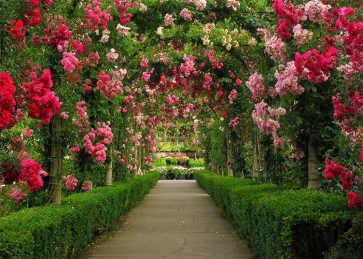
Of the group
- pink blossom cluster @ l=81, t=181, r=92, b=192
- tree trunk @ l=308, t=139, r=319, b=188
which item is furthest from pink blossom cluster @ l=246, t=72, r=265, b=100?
pink blossom cluster @ l=81, t=181, r=92, b=192

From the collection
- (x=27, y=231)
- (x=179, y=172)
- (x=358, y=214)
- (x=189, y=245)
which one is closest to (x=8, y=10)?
(x=27, y=231)

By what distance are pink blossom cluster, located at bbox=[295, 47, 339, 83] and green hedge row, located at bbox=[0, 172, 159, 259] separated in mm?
2957

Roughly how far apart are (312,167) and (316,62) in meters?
1.94

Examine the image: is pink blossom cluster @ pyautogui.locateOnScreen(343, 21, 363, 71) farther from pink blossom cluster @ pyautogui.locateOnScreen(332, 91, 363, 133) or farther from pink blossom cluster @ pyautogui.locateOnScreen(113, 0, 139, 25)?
pink blossom cluster @ pyautogui.locateOnScreen(113, 0, 139, 25)

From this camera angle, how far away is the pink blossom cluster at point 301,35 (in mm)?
7230

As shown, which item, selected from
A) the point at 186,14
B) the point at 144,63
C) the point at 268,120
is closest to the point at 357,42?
the point at 268,120

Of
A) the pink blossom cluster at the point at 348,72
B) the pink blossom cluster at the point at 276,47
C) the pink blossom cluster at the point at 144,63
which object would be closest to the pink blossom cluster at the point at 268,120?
the pink blossom cluster at the point at 276,47

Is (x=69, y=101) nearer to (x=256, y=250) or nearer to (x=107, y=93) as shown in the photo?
(x=107, y=93)

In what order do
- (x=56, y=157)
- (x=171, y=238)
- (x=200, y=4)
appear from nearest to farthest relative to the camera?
(x=56, y=157), (x=171, y=238), (x=200, y=4)

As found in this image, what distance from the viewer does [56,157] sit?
29.7 feet

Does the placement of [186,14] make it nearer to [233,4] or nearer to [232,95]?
[233,4]

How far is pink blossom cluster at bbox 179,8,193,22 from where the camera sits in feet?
36.1

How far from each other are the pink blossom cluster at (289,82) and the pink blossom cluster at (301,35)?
14.8 inches

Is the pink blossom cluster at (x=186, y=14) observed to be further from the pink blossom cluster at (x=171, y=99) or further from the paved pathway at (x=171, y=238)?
the pink blossom cluster at (x=171, y=99)
